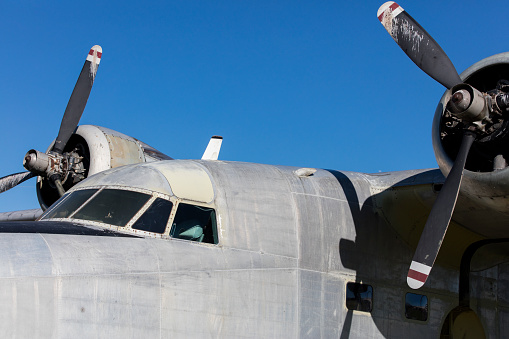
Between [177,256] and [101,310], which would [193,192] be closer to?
[177,256]

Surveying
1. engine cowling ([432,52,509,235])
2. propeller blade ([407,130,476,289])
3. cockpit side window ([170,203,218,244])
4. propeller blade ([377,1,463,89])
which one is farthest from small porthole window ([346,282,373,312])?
propeller blade ([377,1,463,89])

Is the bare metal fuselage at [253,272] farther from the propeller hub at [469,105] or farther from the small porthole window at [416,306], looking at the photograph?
the propeller hub at [469,105]

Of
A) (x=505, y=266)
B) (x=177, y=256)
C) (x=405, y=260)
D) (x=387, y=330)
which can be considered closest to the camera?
(x=177, y=256)

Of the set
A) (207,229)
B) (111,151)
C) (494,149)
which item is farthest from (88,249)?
(111,151)

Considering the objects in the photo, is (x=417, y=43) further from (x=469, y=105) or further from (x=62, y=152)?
(x=62, y=152)

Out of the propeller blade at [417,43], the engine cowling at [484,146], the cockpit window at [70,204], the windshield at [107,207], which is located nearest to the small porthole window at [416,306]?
the engine cowling at [484,146]

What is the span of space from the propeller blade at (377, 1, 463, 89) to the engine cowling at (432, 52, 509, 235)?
1.28 ft

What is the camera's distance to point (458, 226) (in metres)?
9.23

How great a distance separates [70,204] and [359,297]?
4.08 metres

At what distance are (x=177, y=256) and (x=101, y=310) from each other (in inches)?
45.9

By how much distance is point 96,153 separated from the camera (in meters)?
12.2

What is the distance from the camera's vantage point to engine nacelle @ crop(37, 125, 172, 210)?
40.0 feet

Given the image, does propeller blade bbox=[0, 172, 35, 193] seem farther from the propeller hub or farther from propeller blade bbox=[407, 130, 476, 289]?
the propeller hub

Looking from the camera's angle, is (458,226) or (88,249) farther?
(458,226)
